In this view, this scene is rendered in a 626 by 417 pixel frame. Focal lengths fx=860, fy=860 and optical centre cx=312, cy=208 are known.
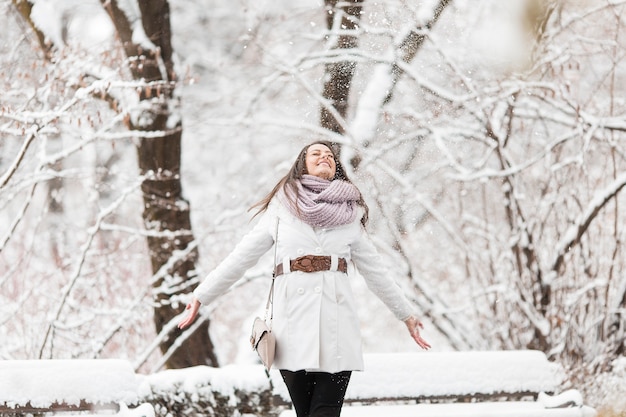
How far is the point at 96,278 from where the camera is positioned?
25.5 ft

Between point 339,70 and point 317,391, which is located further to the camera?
point 339,70

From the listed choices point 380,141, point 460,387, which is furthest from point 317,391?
point 380,141

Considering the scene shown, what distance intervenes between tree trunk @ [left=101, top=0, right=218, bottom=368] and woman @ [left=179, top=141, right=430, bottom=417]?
12.3 feet

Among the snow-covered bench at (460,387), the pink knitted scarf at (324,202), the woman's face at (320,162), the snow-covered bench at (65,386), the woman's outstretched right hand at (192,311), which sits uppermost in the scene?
the woman's face at (320,162)

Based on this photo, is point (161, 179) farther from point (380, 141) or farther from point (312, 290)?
point (312, 290)

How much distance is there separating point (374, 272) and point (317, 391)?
544 millimetres

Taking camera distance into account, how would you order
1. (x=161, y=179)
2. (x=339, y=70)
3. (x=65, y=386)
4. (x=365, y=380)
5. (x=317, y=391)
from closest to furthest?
(x=317, y=391)
(x=65, y=386)
(x=365, y=380)
(x=161, y=179)
(x=339, y=70)

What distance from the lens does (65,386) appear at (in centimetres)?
441

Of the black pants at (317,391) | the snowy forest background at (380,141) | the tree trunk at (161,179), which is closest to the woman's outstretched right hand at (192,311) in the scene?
the black pants at (317,391)

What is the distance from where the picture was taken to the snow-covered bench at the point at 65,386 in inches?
171

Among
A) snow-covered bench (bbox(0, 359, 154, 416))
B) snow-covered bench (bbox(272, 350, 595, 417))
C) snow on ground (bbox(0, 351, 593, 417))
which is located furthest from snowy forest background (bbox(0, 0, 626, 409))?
snow-covered bench (bbox(0, 359, 154, 416))

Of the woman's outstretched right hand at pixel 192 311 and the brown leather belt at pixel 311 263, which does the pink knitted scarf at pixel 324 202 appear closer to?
the brown leather belt at pixel 311 263

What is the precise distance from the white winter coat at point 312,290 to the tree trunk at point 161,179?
12.3 feet

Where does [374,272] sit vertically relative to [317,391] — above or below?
above
